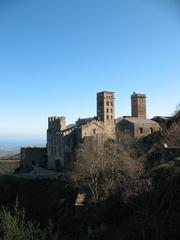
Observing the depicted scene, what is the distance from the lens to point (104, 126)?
2345 inches

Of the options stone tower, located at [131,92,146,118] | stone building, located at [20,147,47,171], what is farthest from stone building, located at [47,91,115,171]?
stone tower, located at [131,92,146,118]

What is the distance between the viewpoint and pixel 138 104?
74.9 metres

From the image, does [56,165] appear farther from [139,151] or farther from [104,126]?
[139,151]

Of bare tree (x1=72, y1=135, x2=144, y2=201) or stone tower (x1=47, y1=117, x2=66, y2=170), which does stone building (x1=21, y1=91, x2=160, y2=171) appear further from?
bare tree (x1=72, y1=135, x2=144, y2=201)

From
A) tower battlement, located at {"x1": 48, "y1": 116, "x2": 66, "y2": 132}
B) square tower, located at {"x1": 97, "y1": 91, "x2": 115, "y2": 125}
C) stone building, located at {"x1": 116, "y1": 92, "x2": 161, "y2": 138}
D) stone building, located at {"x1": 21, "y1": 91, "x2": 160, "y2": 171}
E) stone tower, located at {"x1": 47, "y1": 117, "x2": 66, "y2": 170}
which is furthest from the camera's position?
square tower, located at {"x1": 97, "y1": 91, "x2": 115, "y2": 125}

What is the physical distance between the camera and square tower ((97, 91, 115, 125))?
62438 mm

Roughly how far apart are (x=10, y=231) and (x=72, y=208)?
2088 centimetres

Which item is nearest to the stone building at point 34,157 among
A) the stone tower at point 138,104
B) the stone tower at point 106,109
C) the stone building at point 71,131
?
the stone building at point 71,131

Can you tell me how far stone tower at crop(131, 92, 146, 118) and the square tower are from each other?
10761 mm

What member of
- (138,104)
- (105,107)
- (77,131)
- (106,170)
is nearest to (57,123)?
(77,131)

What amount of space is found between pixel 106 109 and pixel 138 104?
43.6ft

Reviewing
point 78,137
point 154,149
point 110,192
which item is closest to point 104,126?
point 78,137

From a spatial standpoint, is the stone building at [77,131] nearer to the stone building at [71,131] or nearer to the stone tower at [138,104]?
the stone building at [71,131]

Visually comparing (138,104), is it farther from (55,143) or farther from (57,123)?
(55,143)
